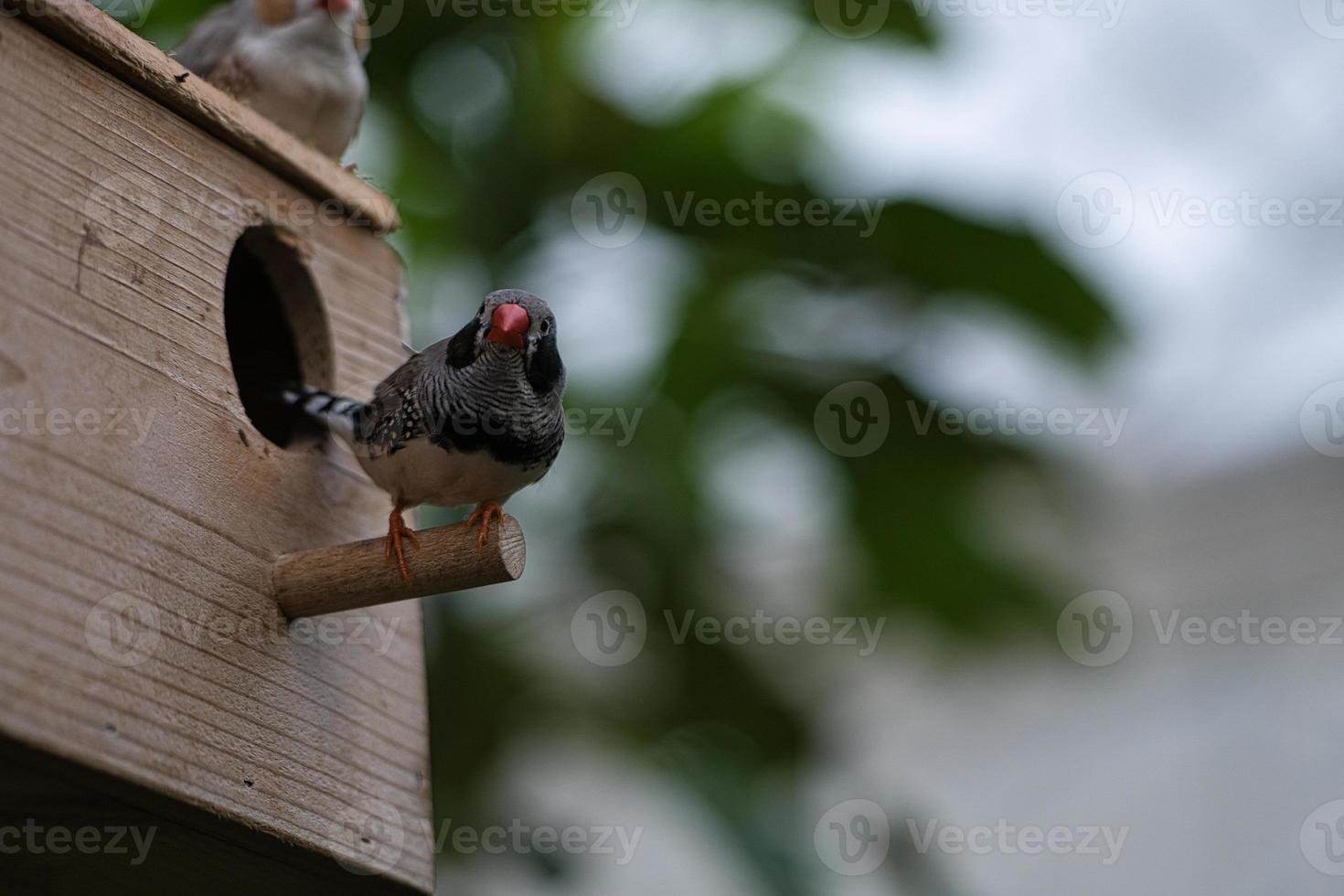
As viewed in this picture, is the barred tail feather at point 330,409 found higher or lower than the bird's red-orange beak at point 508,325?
lower

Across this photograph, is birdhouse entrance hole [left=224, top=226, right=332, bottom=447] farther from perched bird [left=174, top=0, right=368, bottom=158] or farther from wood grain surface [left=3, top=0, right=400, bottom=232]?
perched bird [left=174, top=0, right=368, bottom=158]

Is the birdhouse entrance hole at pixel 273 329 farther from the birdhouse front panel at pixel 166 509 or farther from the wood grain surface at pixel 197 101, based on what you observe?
the wood grain surface at pixel 197 101

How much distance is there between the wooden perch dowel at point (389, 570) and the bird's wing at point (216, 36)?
171cm

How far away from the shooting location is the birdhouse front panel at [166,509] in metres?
1.72

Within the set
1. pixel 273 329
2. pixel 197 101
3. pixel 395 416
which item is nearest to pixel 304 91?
pixel 273 329

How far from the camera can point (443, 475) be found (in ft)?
7.57

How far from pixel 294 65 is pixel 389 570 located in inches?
66.5

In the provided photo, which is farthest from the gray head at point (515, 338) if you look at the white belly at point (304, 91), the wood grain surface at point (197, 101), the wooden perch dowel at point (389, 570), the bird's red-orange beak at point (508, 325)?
the white belly at point (304, 91)

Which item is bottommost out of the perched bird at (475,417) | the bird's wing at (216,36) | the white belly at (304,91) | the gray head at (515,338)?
the bird's wing at (216,36)

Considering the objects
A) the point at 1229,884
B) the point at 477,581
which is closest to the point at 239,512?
the point at 477,581

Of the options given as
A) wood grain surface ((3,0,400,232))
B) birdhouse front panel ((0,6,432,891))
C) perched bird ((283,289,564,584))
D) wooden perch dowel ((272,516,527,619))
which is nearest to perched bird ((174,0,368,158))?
wood grain surface ((3,0,400,232))

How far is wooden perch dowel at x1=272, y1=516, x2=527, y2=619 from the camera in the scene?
1997 millimetres

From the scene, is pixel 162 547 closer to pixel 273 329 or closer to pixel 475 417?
pixel 475 417

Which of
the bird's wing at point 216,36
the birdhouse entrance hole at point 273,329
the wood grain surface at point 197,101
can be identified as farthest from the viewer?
the bird's wing at point 216,36
